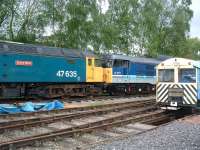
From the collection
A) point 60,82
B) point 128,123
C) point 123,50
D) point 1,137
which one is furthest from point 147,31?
point 1,137

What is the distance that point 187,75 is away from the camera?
50.5ft

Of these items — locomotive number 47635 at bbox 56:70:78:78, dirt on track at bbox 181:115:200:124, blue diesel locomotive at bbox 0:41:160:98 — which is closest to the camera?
dirt on track at bbox 181:115:200:124

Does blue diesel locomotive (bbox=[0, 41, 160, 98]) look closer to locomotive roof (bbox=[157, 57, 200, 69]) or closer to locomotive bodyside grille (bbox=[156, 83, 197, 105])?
locomotive roof (bbox=[157, 57, 200, 69])

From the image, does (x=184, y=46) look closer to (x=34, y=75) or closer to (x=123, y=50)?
(x=123, y=50)

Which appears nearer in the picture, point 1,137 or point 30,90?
point 1,137

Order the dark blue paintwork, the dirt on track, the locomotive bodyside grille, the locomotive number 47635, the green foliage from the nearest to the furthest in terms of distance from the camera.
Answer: the dirt on track
the locomotive bodyside grille
the dark blue paintwork
the locomotive number 47635
the green foliage

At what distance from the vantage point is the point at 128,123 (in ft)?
43.5

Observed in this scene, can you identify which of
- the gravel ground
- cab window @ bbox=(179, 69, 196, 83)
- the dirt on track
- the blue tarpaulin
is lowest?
the gravel ground

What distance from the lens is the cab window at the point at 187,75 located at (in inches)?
599

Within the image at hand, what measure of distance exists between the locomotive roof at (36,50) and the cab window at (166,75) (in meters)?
8.53

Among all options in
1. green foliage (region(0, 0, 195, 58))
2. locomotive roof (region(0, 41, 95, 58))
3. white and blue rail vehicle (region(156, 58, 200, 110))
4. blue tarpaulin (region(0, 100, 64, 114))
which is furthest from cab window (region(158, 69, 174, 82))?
green foliage (region(0, 0, 195, 58))

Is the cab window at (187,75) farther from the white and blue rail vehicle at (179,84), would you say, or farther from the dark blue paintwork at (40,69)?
the dark blue paintwork at (40,69)

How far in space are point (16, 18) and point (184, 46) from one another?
29063 mm

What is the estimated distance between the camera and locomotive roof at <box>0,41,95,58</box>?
19.8 metres
